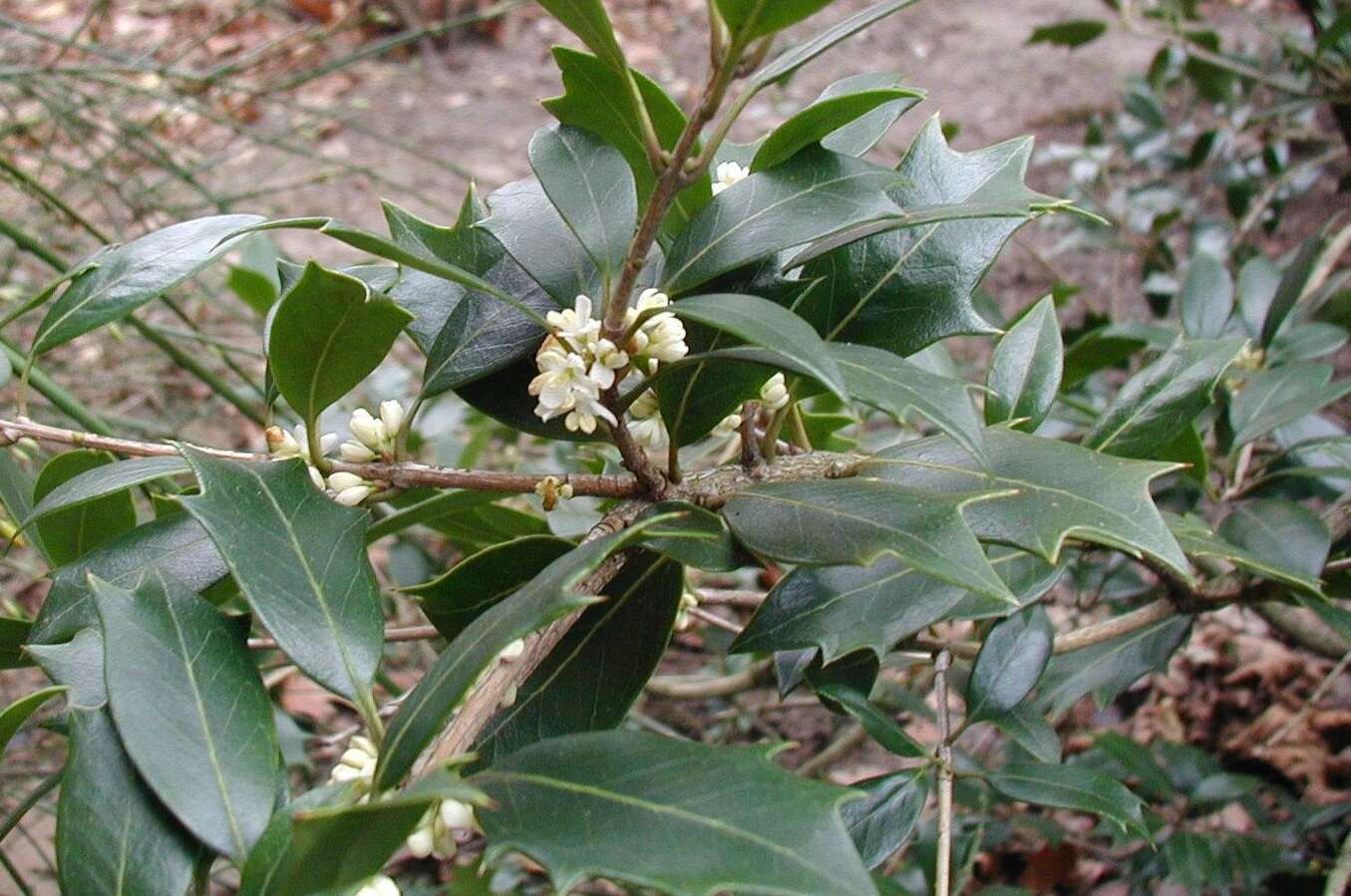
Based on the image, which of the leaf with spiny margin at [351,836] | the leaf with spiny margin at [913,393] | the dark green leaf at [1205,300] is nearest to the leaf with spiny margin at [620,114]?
the leaf with spiny margin at [913,393]

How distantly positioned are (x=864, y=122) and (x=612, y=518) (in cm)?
34

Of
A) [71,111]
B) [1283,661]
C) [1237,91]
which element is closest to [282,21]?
[71,111]

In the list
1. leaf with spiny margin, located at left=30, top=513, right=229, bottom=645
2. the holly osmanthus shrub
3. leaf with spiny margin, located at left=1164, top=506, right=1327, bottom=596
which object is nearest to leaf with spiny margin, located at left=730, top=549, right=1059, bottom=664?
the holly osmanthus shrub

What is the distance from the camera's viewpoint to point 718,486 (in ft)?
2.68

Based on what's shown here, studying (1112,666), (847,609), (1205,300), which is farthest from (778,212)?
(1205,300)

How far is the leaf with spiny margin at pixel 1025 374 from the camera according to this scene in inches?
37.4

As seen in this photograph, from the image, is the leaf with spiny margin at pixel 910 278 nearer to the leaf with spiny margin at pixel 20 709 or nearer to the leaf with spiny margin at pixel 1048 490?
the leaf with spiny margin at pixel 1048 490

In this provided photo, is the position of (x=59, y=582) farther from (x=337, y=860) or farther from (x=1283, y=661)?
(x=1283, y=661)

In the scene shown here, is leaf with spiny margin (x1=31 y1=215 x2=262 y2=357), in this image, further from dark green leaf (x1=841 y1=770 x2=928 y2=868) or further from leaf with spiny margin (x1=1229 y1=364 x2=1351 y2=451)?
leaf with spiny margin (x1=1229 y1=364 x2=1351 y2=451)

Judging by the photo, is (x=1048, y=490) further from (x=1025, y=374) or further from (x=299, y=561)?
(x=299, y=561)

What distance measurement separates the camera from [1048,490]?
708mm

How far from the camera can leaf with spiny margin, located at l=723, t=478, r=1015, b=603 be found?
24.8 inches

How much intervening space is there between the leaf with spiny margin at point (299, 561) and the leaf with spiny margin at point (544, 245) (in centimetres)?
19

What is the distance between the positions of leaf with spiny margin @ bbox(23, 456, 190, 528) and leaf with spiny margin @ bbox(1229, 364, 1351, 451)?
949mm
